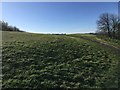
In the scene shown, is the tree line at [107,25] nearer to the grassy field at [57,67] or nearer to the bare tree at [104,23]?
the bare tree at [104,23]

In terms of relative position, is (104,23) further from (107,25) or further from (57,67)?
(57,67)

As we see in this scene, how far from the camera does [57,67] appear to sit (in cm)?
2106

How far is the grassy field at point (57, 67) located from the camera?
17344 millimetres

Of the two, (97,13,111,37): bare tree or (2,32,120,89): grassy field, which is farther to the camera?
(97,13,111,37): bare tree

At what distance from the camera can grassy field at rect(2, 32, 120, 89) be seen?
17.3m

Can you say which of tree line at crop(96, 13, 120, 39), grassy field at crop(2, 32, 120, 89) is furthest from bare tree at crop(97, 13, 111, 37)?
grassy field at crop(2, 32, 120, 89)

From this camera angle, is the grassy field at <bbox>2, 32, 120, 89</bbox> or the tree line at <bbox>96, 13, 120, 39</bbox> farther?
the tree line at <bbox>96, 13, 120, 39</bbox>

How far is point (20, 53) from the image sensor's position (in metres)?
25.7

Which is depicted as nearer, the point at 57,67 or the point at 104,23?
the point at 57,67

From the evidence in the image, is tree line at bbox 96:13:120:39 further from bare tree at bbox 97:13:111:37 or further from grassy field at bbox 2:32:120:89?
grassy field at bbox 2:32:120:89

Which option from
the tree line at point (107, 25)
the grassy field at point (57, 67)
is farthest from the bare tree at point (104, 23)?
the grassy field at point (57, 67)

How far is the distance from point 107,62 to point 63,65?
5.51 meters

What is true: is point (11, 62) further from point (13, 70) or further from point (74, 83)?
point (74, 83)

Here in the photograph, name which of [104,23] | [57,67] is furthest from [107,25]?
[57,67]
